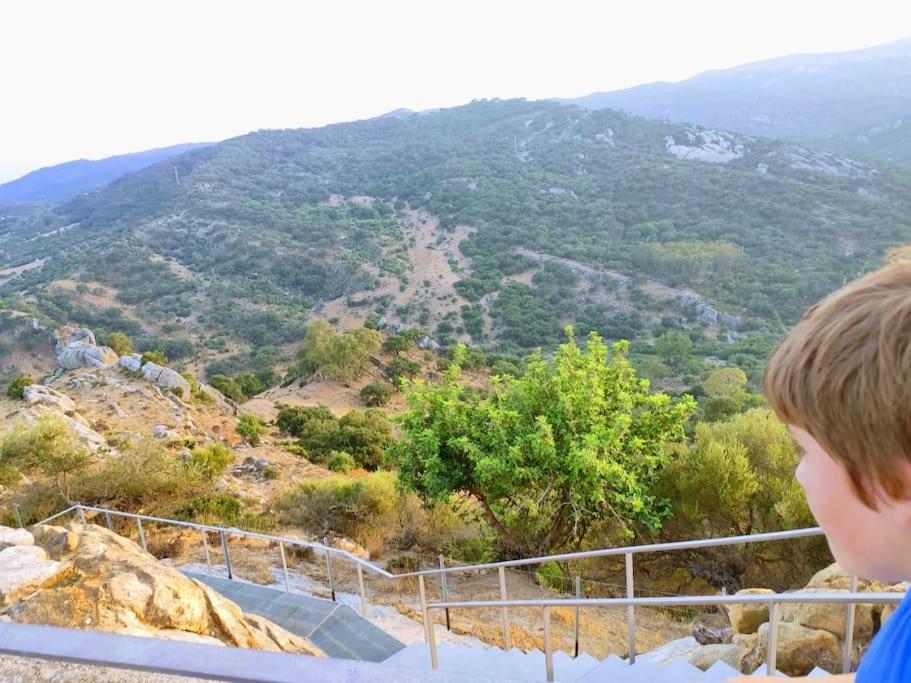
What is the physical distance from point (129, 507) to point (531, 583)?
7.49 meters

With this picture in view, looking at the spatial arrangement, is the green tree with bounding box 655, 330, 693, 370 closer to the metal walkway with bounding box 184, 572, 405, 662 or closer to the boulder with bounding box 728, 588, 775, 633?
the boulder with bounding box 728, 588, 775, 633

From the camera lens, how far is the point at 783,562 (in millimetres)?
8750

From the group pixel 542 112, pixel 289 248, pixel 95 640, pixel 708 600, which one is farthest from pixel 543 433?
pixel 542 112

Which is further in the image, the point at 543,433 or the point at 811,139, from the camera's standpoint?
the point at 811,139

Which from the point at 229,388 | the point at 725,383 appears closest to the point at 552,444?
the point at 725,383

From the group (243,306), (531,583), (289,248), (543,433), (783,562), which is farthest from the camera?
(289,248)

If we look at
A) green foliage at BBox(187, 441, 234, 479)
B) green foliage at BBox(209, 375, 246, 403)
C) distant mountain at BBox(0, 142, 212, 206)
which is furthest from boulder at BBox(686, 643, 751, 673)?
distant mountain at BBox(0, 142, 212, 206)

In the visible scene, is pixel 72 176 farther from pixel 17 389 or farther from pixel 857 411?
pixel 857 411

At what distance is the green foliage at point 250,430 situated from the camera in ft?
61.3

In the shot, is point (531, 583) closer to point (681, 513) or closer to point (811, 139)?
point (681, 513)

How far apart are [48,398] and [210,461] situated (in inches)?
328

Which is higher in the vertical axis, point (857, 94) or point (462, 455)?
point (857, 94)

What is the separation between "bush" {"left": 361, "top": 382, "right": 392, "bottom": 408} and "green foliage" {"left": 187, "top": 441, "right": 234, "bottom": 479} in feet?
43.2

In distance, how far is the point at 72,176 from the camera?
579 feet
